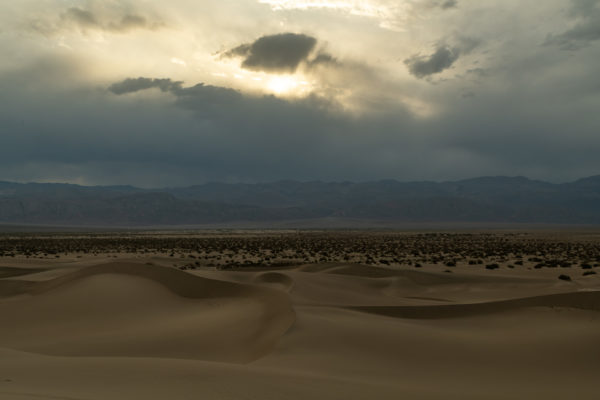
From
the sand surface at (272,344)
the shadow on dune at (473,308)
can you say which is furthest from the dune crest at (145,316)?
the shadow on dune at (473,308)

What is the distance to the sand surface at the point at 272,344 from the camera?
600 cm

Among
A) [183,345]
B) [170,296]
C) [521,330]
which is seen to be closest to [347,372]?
[183,345]

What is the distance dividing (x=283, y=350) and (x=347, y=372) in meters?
1.37

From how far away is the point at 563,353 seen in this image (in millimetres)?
8031

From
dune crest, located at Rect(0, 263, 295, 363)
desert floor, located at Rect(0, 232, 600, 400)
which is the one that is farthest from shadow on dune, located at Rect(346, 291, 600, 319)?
dune crest, located at Rect(0, 263, 295, 363)

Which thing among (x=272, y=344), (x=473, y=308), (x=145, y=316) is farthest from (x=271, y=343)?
(x=473, y=308)

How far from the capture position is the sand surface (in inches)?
236

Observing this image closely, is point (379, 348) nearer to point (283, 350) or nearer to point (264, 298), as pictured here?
point (283, 350)

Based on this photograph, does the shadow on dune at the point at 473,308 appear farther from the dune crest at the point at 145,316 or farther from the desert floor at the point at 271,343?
the dune crest at the point at 145,316

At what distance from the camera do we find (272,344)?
8.62 meters

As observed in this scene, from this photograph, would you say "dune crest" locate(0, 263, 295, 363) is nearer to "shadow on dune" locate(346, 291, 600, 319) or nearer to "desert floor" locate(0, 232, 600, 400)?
"desert floor" locate(0, 232, 600, 400)

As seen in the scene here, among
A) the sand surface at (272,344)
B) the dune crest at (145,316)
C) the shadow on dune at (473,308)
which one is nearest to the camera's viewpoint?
the sand surface at (272,344)

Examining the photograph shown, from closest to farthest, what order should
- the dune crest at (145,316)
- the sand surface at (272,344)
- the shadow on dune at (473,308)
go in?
1. the sand surface at (272,344)
2. the dune crest at (145,316)
3. the shadow on dune at (473,308)

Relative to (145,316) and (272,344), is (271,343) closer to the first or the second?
(272,344)
